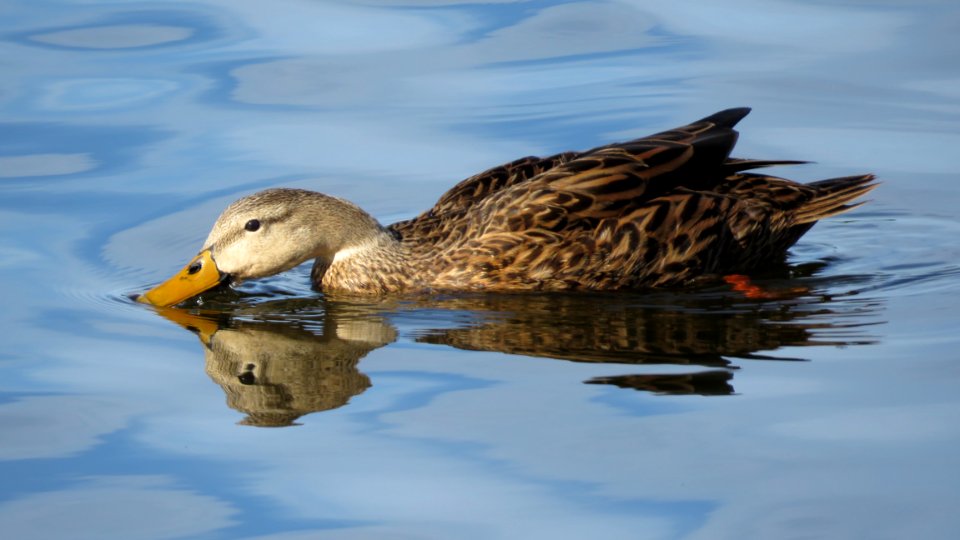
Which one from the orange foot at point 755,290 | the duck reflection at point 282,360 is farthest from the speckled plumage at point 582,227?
the duck reflection at point 282,360

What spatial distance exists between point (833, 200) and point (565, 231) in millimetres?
1833

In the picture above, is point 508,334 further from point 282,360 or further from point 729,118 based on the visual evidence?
point 729,118

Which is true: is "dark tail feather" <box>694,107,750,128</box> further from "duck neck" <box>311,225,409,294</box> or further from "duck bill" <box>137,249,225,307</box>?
"duck bill" <box>137,249,225,307</box>

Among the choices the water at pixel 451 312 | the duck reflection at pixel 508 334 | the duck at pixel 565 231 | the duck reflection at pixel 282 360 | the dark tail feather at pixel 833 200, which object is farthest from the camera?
the dark tail feather at pixel 833 200

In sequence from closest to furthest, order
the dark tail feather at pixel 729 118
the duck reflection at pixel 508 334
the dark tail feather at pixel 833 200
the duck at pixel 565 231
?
1. the duck reflection at pixel 508 334
2. the duck at pixel 565 231
3. the dark tail feather at pixel 729 118
4. the dark tail feather at pixel 833 200

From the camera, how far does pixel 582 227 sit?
407 inches

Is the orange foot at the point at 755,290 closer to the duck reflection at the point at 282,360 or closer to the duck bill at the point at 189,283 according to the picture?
the duck reflection at the point at 282,360

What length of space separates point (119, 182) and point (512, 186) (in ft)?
11.4

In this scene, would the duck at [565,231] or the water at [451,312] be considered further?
the duck at [565,231]

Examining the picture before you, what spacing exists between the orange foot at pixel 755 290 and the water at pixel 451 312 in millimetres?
77

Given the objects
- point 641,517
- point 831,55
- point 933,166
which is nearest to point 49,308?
point 641,517

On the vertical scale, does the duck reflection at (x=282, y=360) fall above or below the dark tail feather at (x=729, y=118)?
below

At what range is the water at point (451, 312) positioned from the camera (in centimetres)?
712

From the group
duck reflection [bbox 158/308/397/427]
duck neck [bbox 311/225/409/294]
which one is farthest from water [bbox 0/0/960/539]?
duck neck [bbox 311/225/409/294]
